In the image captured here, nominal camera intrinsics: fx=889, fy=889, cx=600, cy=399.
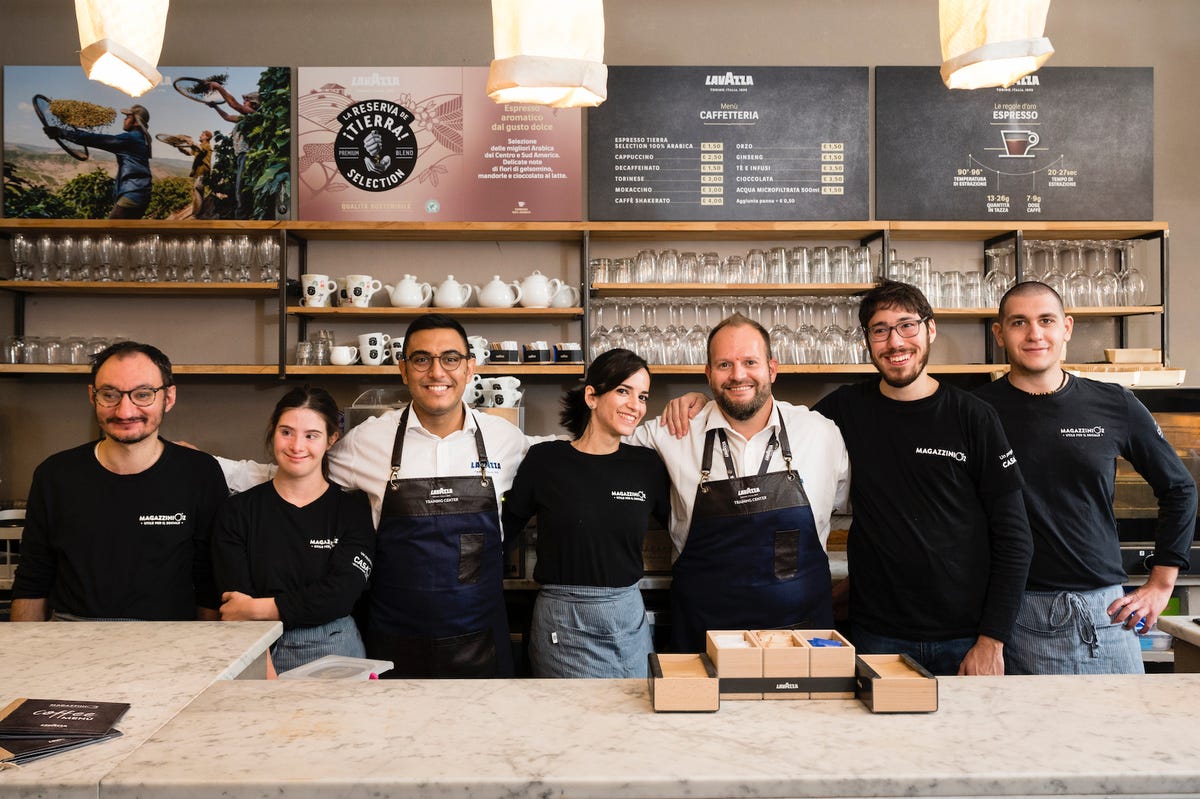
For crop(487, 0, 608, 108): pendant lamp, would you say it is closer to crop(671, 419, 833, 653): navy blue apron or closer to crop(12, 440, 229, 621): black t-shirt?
crop(671, 419, 833, 653): navy blue apron

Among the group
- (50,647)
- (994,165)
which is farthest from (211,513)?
(994,165)

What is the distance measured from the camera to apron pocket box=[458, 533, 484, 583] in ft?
7.91

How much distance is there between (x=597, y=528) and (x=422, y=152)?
2.39 meters

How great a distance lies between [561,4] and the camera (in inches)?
61.2

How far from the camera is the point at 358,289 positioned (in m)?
3.79

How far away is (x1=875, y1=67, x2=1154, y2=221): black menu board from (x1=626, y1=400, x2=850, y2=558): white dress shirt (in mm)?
2042

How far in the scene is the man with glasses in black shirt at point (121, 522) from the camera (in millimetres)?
2258

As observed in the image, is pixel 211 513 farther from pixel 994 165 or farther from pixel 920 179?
pixel 994 165

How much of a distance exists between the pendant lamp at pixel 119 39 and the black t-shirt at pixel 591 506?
1.35 metres

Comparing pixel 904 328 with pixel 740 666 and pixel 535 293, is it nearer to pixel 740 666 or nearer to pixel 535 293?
pixel 740 666

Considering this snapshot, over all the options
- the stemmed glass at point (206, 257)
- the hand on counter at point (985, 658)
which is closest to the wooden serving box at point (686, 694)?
the hand on counter at point (985, 658)

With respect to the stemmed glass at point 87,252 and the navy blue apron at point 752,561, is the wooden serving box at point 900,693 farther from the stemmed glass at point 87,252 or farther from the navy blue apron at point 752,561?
the stemmed glass at point 87,252

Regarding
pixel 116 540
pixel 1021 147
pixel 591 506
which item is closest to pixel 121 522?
pixel 116 540

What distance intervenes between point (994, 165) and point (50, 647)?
4.05m
